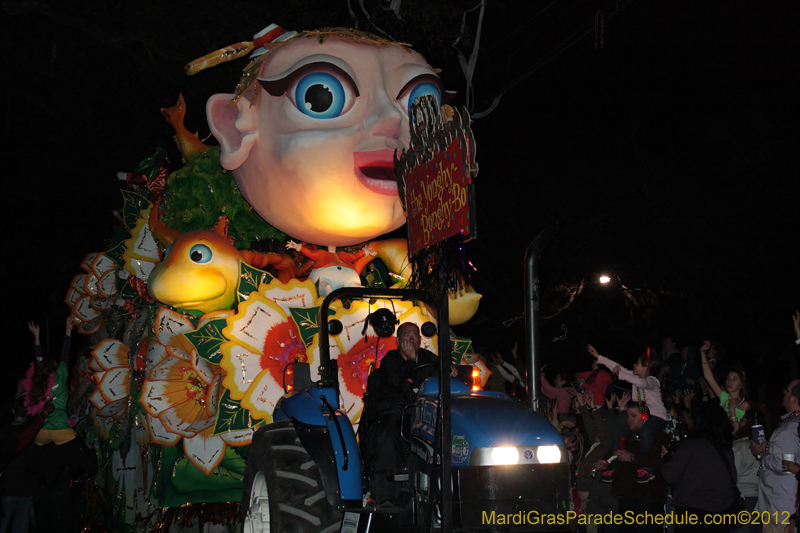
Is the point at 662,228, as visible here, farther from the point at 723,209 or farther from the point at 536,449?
the point at 536,449

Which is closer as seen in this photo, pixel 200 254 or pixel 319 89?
pixel 319 89

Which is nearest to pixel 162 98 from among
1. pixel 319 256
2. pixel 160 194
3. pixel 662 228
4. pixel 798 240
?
pixel 160 194

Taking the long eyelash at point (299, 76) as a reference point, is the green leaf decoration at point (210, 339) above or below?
below

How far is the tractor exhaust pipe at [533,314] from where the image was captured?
4781 millimetres

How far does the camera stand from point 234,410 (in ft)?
20.1

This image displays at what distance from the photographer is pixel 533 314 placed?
487 centimetres

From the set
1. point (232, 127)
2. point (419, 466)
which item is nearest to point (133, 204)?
point (232, 127)

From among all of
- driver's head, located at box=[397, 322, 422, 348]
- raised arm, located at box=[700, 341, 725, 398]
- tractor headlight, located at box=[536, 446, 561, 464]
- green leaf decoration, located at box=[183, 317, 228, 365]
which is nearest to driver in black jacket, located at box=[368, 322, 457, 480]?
driver's head, located at box=[397, 322, 422, 348]

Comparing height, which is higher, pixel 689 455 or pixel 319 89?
pixel 319 89

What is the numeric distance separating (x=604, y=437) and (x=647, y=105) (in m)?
10.3

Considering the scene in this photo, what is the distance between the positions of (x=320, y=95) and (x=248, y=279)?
1474 millimetres

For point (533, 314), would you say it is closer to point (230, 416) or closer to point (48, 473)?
point (230, 416)

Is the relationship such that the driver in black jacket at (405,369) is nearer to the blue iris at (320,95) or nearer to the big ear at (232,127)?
the blue iris at (320,95)

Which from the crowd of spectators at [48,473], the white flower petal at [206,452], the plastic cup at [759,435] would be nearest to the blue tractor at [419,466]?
the white flower petal at [206,452]
